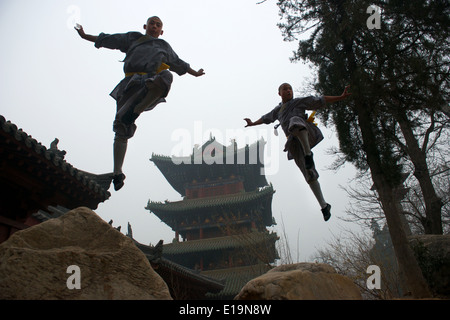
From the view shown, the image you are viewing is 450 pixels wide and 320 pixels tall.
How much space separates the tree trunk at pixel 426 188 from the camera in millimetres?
8445

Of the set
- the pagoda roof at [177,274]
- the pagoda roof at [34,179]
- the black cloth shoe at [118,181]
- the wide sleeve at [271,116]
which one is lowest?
the pagoda roof at [177,274]

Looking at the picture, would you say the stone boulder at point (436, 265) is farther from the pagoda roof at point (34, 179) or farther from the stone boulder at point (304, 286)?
the pagoda roof at point (34, 179)

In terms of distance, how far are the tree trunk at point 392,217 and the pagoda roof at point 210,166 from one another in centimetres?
1670

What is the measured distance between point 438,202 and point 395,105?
11.0ft

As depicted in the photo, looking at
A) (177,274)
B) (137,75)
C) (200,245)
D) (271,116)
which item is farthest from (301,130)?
(200,245)

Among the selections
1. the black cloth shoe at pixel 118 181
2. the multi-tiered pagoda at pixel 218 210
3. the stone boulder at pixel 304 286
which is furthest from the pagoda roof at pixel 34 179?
the multi-tiered pagoda at pixel 218 210

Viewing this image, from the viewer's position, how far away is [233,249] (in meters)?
18.5

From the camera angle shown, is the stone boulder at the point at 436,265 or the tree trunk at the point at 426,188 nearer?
the stone boulder at the point at 436,265

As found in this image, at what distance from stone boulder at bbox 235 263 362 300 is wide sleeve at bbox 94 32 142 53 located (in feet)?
9.49

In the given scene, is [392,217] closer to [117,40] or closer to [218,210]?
[117,40]

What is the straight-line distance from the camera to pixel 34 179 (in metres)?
5.39

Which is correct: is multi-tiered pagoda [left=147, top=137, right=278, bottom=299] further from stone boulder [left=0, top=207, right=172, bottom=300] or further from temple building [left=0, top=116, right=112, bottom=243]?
stone boulder [left=0, top=207, right=172, bottom=300]

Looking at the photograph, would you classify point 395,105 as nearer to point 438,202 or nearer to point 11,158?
point 438,202

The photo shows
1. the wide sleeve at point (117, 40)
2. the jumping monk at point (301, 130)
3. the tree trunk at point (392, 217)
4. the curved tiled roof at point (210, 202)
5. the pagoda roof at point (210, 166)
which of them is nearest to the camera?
the jumping monk at point (301, 130)
